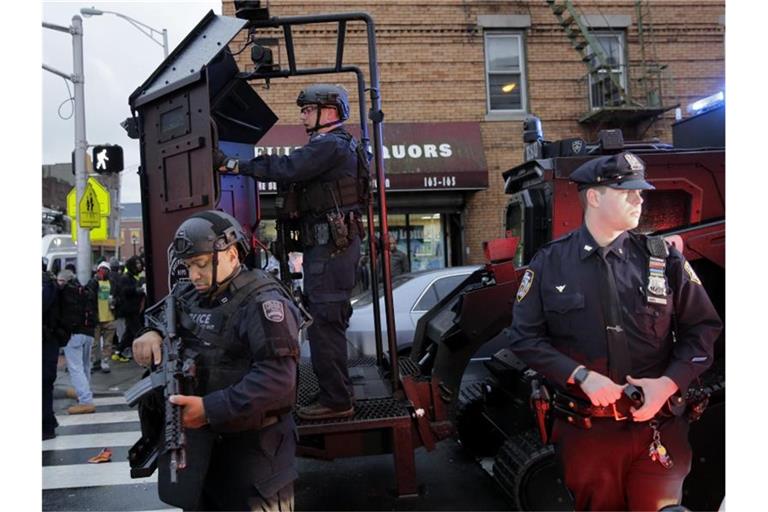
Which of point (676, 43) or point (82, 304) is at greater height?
point (676, 43)

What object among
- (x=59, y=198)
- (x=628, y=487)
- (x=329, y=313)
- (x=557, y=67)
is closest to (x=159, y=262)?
(x=329, y=313)

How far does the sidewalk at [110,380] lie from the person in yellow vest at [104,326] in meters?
0.25

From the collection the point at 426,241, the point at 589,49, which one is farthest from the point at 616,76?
the point at 426,241

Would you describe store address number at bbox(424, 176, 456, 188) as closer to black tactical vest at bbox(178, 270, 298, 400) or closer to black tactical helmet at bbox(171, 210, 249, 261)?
black tactical helmet at bbox(171, 210, 249, 261)

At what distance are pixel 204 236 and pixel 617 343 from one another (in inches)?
70.8

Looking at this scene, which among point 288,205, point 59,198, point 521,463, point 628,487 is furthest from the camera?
point 59,198

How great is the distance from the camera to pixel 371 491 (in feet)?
15.5

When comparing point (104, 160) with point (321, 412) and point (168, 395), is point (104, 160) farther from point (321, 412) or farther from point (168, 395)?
point (168, 395)

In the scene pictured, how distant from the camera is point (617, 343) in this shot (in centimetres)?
258

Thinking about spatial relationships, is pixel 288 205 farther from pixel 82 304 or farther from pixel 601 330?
pixel 82 304

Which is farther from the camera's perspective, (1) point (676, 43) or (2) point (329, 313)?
(1) point (676, 43)

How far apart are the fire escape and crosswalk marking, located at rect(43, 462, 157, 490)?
418 inches

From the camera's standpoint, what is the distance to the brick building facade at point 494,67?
12.5m

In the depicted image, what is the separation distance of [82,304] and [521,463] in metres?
5.88
